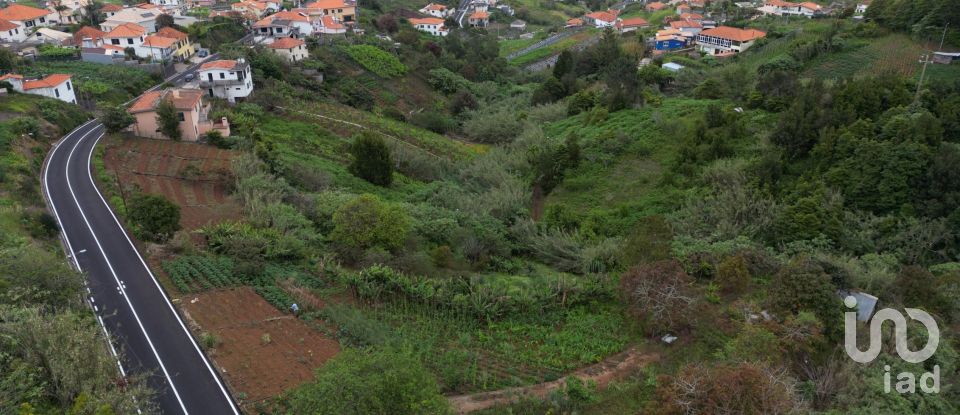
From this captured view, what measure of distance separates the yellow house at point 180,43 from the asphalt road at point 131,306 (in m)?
27.9

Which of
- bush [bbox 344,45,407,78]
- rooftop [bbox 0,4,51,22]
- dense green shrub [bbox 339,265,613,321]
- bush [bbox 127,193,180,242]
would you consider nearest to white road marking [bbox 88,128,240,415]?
bush [bbox 127,193,180,242]

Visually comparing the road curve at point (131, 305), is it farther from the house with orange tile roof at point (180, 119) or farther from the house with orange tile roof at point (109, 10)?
the house with orange tile roof at point (109, 10)

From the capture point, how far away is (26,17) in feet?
193

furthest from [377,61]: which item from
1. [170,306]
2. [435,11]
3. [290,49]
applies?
[435,11]

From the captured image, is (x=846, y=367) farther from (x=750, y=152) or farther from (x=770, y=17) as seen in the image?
(x=770, y=17)

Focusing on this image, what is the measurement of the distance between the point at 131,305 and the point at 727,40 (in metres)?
51.2

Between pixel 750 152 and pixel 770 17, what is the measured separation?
4414cm

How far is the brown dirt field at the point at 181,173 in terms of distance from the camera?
25734 millimetres

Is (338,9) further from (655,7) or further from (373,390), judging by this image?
(373,390)

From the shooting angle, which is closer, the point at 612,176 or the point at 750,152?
the point at 750,152

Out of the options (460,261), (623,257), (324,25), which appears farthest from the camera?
(324,25)

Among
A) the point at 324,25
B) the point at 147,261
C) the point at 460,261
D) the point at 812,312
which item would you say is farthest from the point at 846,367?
the point at 324,25

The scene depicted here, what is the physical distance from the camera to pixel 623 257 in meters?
20.5

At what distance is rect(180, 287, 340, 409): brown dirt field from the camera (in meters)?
15.6
